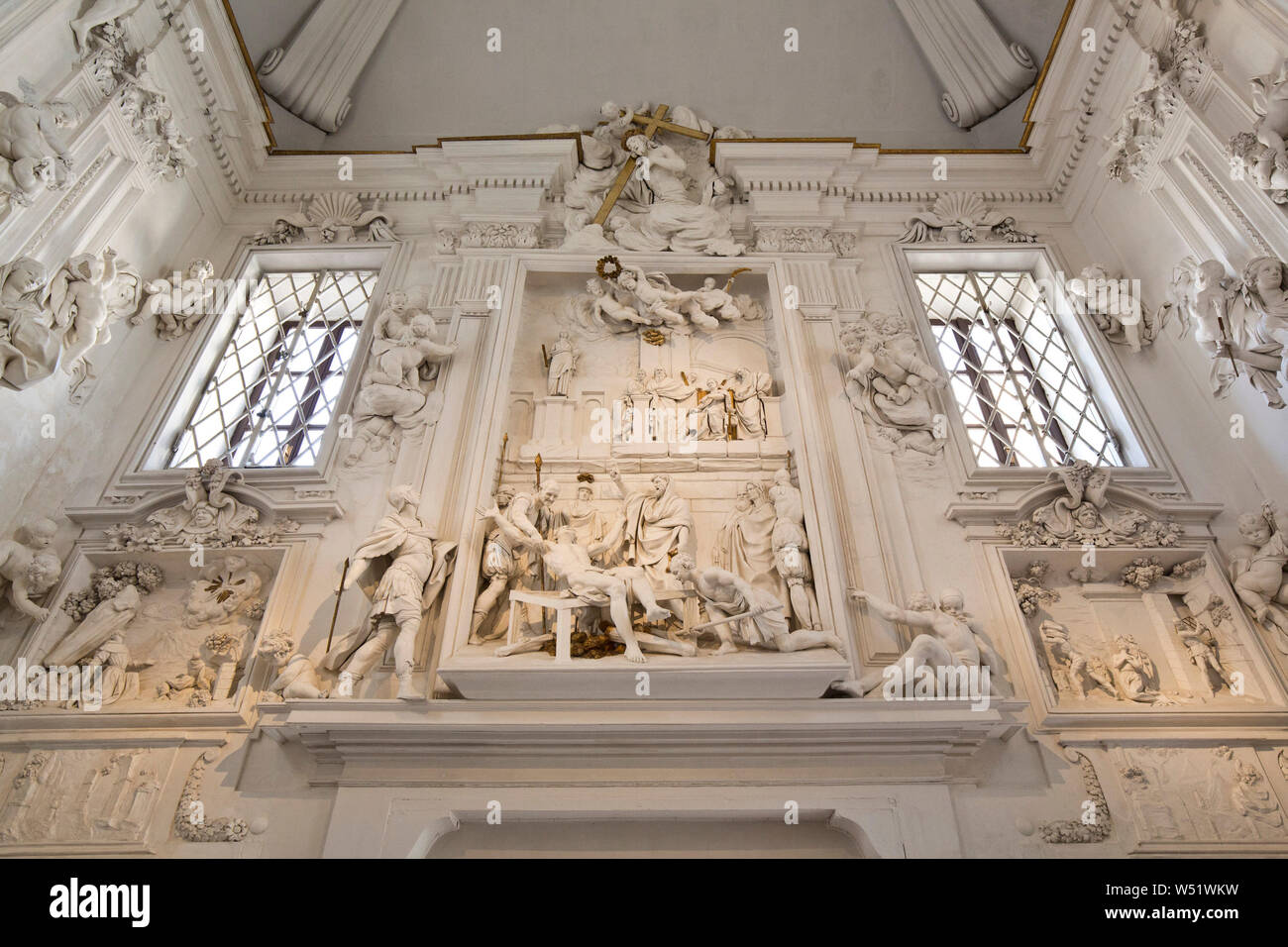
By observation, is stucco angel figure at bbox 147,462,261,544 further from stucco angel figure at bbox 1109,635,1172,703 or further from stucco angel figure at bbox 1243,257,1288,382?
stucco angel figure at bbox 1243,257,1288,382

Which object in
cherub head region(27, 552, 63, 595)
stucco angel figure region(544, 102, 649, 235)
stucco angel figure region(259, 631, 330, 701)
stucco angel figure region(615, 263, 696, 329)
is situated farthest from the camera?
stucco angel figure region(544, 102, 649, 235)

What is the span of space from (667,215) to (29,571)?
22.5 ft

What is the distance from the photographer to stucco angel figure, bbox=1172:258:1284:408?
5953 mm

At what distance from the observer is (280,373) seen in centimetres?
843

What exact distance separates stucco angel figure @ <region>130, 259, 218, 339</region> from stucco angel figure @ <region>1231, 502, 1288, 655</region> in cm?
944

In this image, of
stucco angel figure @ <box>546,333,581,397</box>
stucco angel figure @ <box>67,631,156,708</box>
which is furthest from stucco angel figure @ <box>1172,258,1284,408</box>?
stucco angel figure @ <box>67,631,156,708</box>

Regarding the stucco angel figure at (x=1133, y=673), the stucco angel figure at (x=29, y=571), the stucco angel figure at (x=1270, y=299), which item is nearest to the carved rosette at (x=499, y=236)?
the stucco angel figure at (x=29, y=571)

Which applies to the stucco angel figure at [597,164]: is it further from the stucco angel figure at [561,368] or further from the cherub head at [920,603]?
the cherub head at [920,603]

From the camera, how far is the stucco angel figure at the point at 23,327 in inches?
225

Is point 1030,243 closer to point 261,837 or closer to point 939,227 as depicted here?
point 939,227

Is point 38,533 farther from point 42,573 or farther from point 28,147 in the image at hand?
point 28,147

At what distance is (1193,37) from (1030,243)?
2.46m

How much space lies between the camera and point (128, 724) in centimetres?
561
